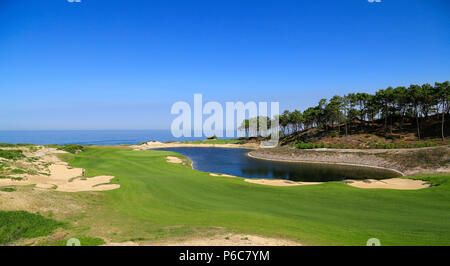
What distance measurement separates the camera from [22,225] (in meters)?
9.99

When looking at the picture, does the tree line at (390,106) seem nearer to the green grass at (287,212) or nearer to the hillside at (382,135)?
the hillside at (382,135)

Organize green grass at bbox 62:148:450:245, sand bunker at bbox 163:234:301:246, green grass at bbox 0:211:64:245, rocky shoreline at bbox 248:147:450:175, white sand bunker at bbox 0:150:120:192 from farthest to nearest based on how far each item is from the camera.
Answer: rocky shoreline at bbox 248:147:450:175
white sand bunker at bbox 0:150:120:192
green grass at bbox 62:148:450:245
green grass at bbox 0:211:64:245
sand bunker at bbox 163:234:301:246

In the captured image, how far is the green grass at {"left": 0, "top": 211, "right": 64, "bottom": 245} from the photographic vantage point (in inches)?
364

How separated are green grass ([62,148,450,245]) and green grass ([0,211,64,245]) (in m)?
2.12

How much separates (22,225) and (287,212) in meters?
15.9

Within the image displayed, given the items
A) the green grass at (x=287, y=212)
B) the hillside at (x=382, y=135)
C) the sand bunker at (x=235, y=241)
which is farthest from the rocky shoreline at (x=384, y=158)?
the sand bunker at (x=235, y=241)

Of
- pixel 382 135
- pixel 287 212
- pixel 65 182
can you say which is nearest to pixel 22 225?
pixel 65 182

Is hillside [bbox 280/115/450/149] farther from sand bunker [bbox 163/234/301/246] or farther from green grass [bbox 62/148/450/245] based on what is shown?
sand bunker [bbox 163/234/301/246]

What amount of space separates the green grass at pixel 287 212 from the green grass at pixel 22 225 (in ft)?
6.96

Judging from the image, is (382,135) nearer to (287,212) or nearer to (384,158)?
(384,158)

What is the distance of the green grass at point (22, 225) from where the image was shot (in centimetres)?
923

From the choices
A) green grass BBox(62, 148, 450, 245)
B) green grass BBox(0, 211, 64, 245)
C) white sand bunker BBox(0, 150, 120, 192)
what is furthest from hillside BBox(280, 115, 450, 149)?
green grass BBox(0, 211, 64, 245)
